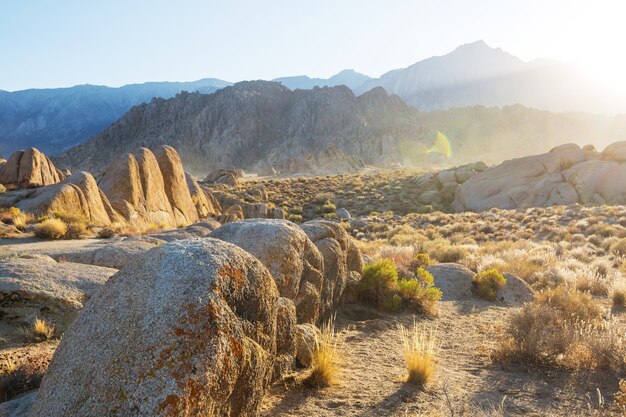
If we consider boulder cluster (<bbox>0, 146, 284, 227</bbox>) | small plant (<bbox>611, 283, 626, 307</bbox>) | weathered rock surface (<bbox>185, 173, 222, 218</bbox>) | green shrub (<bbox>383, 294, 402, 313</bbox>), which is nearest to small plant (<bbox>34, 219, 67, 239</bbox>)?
boulder cluster (<bbox>0, 146, 284, 227</bbox>)

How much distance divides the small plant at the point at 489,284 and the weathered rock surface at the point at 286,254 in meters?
7.07

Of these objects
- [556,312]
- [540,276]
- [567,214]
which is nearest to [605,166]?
[567,214]

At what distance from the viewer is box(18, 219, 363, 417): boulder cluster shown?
3.17 meters

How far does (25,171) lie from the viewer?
2556 centimetres

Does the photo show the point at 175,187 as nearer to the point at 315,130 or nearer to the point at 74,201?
the point at 74,201

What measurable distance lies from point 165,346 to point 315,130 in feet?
465

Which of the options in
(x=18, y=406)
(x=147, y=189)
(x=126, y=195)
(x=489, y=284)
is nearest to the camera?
(x=18, y=406)

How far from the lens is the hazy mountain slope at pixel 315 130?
13412 centimetres

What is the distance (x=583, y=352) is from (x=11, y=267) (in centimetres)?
997

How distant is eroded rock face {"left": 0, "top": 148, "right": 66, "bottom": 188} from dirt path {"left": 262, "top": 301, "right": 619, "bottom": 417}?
77.6ft

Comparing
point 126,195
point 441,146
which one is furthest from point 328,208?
point 441,146

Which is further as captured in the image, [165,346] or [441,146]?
[441,146]

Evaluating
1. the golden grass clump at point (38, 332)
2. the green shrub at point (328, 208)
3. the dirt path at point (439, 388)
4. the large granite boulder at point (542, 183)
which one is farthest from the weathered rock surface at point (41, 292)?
the large granite boulder at point (542, 183)

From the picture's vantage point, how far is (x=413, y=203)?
2099 inches
